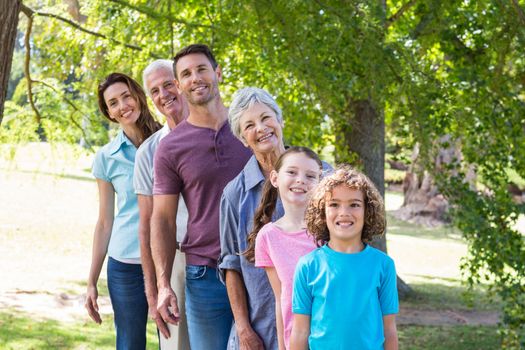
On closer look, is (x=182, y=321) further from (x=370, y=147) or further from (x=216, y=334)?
(x=370, y=147)

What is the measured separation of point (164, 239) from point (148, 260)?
24 centimetres

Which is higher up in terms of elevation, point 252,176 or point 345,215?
point 252,176

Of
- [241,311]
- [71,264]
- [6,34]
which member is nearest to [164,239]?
[241,311]

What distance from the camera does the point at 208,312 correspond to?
3219mm

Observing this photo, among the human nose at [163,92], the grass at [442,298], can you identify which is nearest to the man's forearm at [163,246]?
the human nose at [163,92]

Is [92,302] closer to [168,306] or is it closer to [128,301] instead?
[128,301]

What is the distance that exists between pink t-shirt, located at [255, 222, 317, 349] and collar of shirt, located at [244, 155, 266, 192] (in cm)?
22

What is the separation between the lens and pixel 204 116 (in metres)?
3.34

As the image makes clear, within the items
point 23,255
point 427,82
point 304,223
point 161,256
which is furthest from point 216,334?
point 23,255

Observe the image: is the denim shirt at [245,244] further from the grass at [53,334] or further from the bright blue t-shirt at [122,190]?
→ the grass at [53,334]

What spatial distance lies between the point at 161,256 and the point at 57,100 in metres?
5.06

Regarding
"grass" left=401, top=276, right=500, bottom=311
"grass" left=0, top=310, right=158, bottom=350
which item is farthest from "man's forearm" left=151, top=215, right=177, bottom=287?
"grass" left=401, top=276, right=500, bottom=311

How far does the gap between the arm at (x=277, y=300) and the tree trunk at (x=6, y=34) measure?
253 centimetres

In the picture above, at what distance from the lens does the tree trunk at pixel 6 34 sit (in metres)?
4.66
